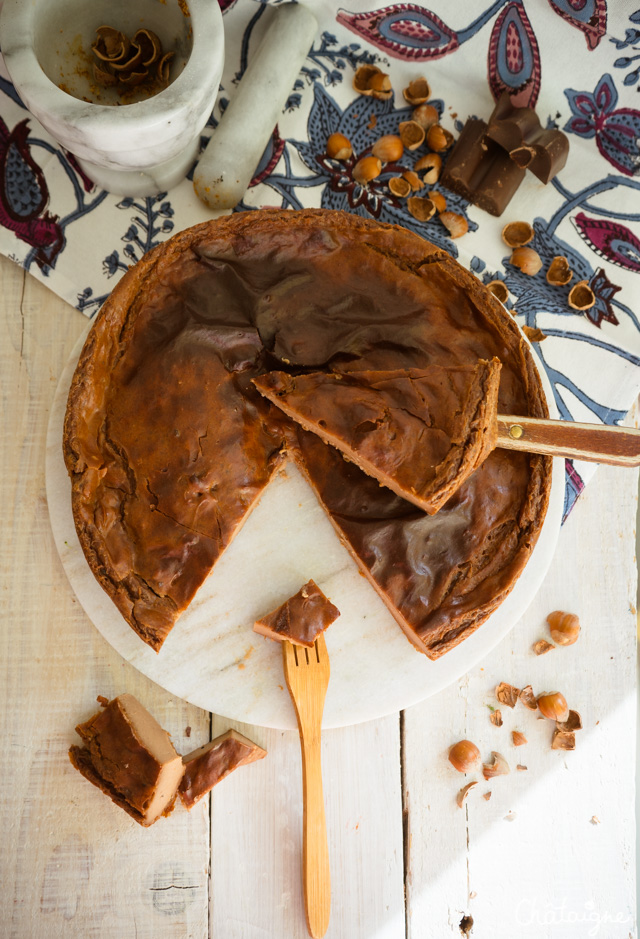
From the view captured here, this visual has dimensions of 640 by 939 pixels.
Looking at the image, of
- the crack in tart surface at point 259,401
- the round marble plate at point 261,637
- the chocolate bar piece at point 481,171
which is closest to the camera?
the crack in tart surface at point 259,401

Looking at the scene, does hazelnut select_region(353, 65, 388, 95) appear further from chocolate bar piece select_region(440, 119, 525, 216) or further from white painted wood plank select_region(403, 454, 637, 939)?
white painted wood plank select_region(403, 454, 637, 939)

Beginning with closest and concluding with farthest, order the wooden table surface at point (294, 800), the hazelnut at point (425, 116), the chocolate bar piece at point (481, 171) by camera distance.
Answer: the wooden table surface at point (294, 800)
the chocolate bar piece at point (481, 171)
the hazelnut at point (425, 116)

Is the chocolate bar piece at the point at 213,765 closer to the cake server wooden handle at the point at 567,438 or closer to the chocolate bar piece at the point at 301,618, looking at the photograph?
the chocolate bar piece at the point at 301,618

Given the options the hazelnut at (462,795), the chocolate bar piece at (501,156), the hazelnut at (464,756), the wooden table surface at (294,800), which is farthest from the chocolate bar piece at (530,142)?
the hazelnut at (462,795)

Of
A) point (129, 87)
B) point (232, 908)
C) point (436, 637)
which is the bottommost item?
point (232, 908)

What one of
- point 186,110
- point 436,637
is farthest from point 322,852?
point 186,110

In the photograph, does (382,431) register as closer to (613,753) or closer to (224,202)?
(224,202)

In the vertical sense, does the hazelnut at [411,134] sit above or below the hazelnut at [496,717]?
above

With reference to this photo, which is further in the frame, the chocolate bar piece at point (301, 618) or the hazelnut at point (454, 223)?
the hazelnut at point (454, 223)

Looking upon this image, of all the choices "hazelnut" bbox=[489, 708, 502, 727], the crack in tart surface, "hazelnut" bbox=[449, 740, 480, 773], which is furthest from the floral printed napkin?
"hazelnut" bbox=[449, 740, 480, 773]
